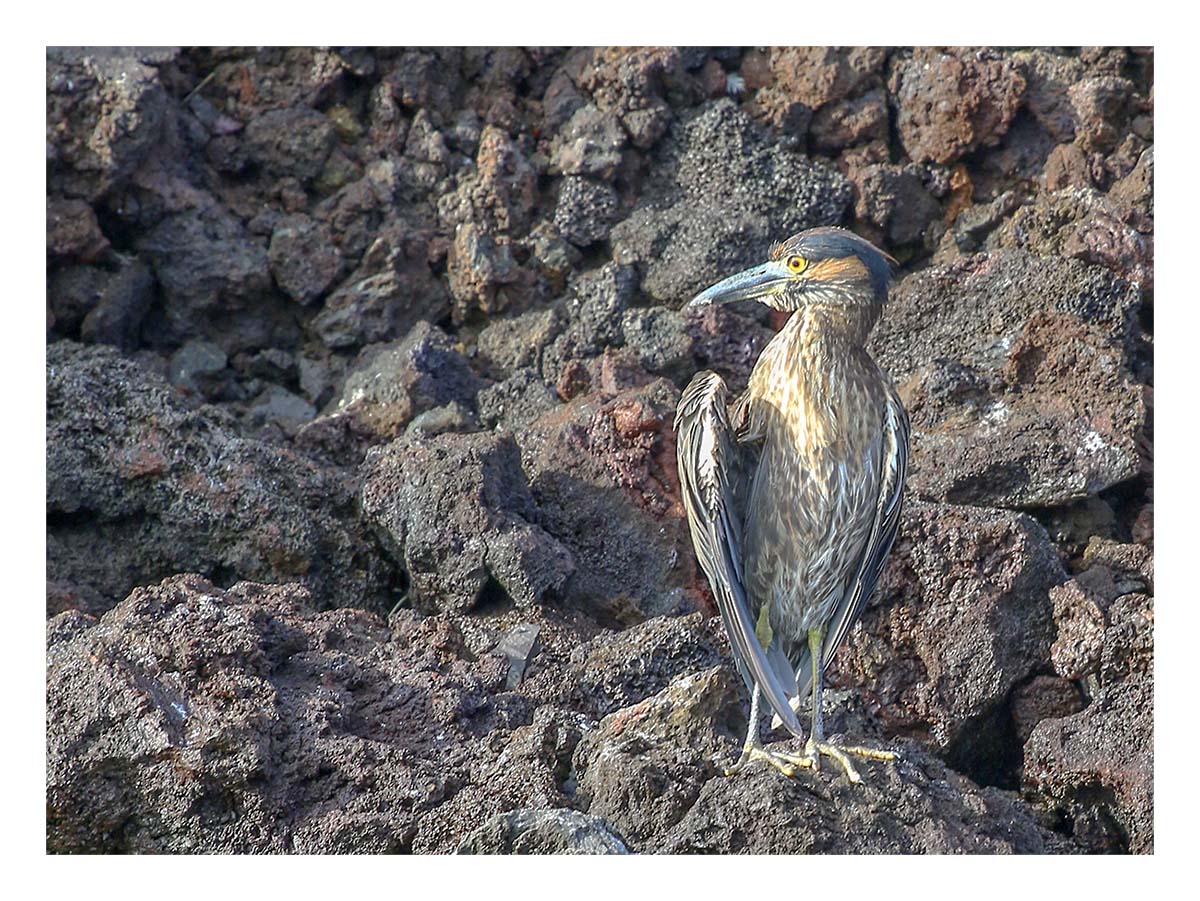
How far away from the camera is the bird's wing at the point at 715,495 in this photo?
5730 millimetres

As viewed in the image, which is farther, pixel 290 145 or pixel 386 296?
pixel 290 145

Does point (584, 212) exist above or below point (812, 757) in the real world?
above

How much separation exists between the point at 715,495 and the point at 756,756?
896 mm

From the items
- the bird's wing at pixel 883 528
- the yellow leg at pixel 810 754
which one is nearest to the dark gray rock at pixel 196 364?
the bird's wing at pixel 883 528

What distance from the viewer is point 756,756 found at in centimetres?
544

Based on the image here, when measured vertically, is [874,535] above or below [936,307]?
below

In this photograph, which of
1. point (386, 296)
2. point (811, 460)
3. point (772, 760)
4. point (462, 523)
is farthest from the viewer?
point (386, 296)

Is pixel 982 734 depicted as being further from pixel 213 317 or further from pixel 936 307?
pixel 213 317

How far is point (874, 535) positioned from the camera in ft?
19.7

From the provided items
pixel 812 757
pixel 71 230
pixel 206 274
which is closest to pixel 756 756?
pixel 812 757

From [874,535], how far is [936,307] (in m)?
2.17

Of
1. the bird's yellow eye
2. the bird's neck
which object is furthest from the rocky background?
the bird's yellow eye

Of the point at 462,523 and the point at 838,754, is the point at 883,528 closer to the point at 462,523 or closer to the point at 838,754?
the point at 838,754

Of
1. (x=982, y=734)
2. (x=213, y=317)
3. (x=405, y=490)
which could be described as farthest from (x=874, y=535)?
(x=213, y=317)
